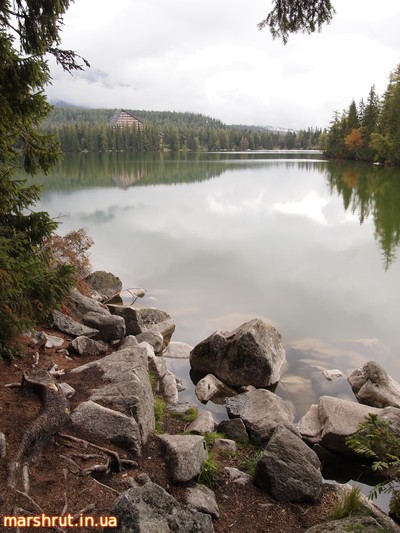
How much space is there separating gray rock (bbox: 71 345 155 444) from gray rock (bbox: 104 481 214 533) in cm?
191

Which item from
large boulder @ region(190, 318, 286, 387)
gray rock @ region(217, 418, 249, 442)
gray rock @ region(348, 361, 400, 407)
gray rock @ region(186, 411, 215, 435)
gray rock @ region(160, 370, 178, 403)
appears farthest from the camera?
large boulder @ region(190, 318, 286, 387)

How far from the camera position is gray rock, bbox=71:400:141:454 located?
221 inches

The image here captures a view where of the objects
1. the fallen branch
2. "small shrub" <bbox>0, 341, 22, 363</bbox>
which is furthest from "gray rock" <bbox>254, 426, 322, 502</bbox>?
"small shrub" <bbox>0, 341, 22, 363</bbox>

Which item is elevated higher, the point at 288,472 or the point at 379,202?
the point at 379,202

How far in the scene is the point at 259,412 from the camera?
843 centimetres

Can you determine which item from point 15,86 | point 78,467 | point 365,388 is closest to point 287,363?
point 365,388

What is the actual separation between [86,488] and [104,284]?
12.6 m

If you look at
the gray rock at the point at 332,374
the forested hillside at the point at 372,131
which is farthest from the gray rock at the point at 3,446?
the forested hillside at the point at 372,131

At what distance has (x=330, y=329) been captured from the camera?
14117mm

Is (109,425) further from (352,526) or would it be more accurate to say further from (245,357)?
(245,357)

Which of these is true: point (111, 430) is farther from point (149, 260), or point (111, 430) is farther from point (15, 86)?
point (149, 260)

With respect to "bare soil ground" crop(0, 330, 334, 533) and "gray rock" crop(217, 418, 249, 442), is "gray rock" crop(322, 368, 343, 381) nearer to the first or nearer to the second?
"gray rock" crop(217, 418, 249, 442)

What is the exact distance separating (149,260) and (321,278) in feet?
29.3

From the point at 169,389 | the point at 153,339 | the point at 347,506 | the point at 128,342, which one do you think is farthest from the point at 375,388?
the point at 128,342
